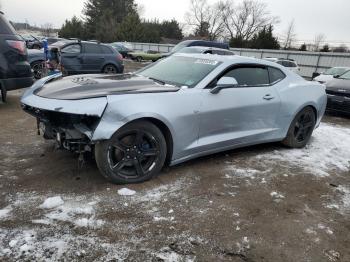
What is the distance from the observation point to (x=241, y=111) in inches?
187

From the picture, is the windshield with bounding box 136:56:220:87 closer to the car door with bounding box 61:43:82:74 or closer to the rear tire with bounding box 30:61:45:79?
the rear tire with bounding box 30:61:45:79

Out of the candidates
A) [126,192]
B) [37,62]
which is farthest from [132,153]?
[37,62]

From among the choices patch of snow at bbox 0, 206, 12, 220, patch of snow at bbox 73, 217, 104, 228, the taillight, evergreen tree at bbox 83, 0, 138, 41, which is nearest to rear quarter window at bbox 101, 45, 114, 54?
the taillight

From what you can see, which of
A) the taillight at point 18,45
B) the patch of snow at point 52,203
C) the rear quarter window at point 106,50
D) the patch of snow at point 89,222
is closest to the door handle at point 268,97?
the patch of snow at point 89,222

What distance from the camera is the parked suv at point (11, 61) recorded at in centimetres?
679

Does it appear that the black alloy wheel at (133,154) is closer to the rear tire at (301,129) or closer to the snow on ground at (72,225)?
the snow on ground at (72,225)

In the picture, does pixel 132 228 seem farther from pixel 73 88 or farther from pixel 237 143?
pixel 237 143

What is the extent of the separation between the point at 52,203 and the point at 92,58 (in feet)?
32.9

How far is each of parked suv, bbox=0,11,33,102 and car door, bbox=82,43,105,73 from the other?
538 centimetres

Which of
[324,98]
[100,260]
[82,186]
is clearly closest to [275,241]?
[100,260]

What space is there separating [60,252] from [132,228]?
0.65 m

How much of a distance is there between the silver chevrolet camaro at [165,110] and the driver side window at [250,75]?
2 centimetres

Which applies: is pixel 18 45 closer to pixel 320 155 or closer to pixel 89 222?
pixel 89 222

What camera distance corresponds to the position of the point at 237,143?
4887 millimetres
